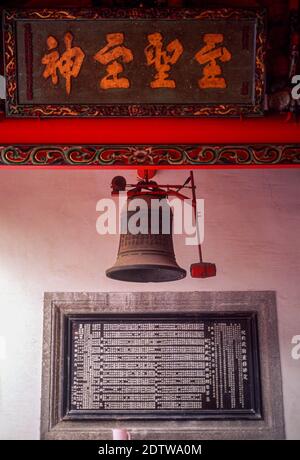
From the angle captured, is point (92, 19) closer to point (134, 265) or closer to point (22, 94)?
point (22, 94)

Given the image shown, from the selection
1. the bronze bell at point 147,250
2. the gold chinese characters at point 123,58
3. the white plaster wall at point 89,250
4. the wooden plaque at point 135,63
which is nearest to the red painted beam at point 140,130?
the wooden plaque at point 135,63

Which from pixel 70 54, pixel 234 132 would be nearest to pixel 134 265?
pixel 234 132

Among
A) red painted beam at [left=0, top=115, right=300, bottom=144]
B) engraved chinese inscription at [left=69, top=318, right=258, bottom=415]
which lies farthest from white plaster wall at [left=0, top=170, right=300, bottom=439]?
red painted beam at [left=0, top=115, right=300, bottom=144]

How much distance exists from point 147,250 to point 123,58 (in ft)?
3.93

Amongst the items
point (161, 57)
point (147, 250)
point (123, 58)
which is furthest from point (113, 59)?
point (147, 250)

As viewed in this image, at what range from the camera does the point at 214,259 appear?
4.88m

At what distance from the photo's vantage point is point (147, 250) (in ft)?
13.1

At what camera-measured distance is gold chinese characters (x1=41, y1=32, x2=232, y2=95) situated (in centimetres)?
359

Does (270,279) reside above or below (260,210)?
below

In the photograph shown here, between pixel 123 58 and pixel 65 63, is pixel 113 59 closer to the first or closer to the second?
pixel 123 58

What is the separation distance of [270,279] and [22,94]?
2.39 meters

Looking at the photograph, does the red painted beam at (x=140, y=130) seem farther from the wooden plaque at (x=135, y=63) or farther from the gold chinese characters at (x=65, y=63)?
the gold chinese characters at (x=65, y=63)
